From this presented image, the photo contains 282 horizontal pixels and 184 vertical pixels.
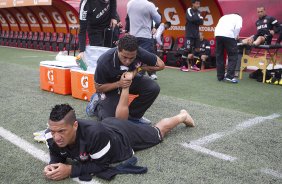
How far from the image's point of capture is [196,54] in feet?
29.6

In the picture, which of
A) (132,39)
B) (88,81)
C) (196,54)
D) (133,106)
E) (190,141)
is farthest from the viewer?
(196,54)

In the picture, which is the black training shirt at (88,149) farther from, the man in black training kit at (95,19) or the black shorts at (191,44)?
the black shorts at (191,44)

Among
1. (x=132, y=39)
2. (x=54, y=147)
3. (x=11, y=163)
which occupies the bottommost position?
(x=11, y=163)

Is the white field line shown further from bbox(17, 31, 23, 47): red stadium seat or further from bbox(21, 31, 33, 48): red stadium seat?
bbox(17, 31, 23, 47): red stadium seat

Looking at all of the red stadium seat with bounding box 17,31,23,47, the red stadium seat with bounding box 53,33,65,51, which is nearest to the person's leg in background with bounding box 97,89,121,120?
the red stadium seat with bounding box 53,33,65,51

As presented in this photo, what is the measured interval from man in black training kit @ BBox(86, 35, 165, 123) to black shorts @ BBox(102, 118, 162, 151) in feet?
1.66

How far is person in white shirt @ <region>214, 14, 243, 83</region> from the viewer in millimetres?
6714

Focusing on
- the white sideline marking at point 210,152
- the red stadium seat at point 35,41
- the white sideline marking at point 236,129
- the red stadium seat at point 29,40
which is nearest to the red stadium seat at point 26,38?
the red stadium seat at point 29,40

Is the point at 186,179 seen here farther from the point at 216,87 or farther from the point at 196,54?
the point at 196,54

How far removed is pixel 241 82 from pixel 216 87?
106cm

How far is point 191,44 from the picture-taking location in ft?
28.7

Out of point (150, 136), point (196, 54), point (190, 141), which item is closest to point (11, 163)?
point (150, 136)

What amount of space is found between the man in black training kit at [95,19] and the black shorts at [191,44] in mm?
4178

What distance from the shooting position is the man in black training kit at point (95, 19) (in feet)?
15.0
